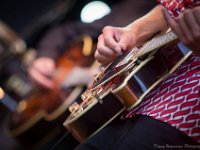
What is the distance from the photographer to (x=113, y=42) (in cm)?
102

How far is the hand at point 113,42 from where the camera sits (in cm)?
102

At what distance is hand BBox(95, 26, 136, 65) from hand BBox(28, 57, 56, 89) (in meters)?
0.84

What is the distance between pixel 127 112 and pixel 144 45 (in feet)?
0.54

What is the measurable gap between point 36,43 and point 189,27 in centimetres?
172

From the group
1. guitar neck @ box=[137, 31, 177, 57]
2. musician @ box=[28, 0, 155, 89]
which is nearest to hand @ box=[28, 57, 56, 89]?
musician @ box=[28, 0, 155, 89]

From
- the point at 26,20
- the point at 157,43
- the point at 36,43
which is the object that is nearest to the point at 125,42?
the point at 157,43

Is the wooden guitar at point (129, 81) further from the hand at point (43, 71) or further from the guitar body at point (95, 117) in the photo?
the hand at point (43, 71)

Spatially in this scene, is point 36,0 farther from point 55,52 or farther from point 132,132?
point 132,132

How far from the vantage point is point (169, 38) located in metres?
0.84

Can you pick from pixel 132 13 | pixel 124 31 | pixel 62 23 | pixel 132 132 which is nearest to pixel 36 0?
pixel 62 23

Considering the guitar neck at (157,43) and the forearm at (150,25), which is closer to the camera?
the guitar neck at (157,43)

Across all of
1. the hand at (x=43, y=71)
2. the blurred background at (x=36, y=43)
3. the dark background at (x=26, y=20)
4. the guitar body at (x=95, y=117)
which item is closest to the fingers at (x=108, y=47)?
the guitar body at (x=95, y=117)

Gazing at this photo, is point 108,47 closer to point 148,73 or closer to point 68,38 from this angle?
point 148,73

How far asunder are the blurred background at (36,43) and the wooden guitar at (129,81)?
0.48m
